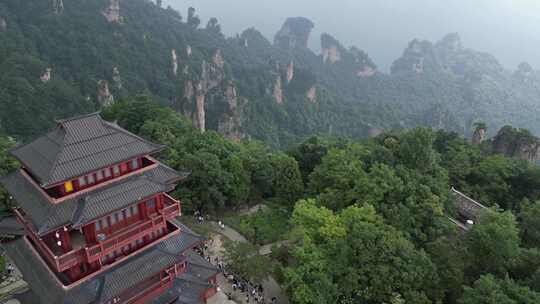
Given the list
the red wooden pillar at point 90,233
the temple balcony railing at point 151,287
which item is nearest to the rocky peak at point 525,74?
the temple balcony railing at point 151,287

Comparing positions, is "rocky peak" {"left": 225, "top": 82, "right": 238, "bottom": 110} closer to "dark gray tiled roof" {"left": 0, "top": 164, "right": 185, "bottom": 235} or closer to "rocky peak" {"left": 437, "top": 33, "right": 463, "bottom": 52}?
"dark gray tiled roof" {"left": 0, "top": 164, "right": 185, "bottom": 235}

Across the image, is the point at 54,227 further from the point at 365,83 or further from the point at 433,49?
the point at 433,49

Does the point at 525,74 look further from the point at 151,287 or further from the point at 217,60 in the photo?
the point at 151,287

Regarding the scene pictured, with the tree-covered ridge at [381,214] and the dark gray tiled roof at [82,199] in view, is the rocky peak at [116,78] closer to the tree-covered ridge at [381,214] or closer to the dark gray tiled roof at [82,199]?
the tree-covered ridge at [381,214]

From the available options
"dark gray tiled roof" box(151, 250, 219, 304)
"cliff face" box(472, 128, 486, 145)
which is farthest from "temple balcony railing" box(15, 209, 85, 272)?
"cliff face" box(472, 128, 486, 145)

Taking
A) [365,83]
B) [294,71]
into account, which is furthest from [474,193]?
[365,83]
